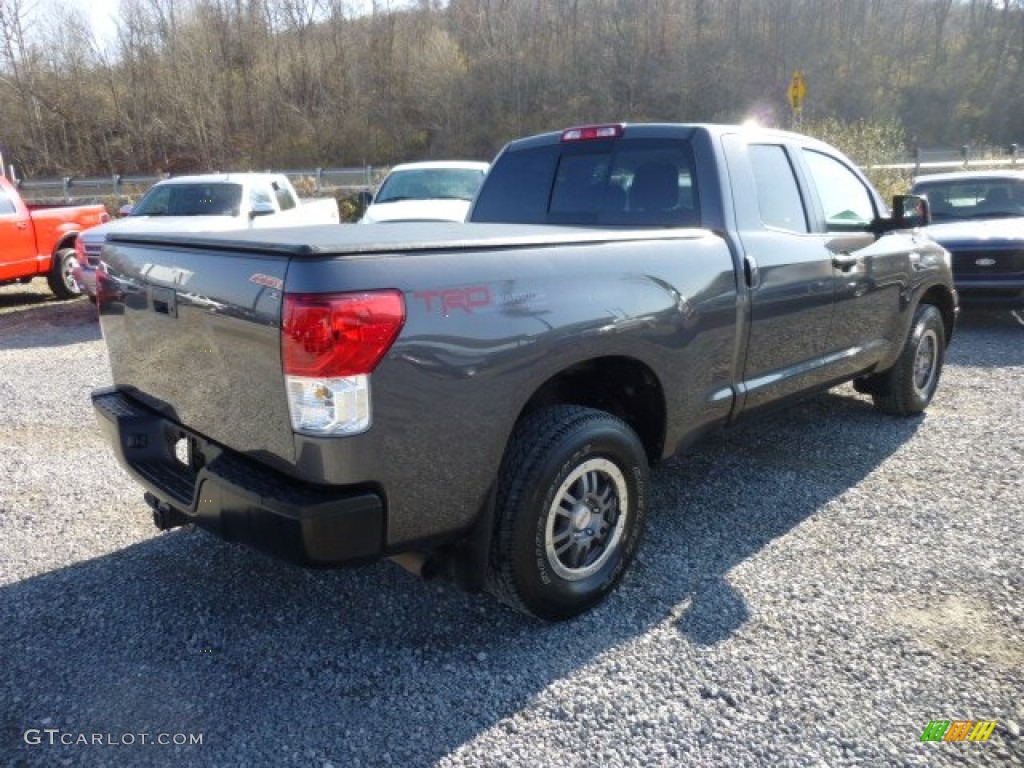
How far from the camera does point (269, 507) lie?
2225 mm

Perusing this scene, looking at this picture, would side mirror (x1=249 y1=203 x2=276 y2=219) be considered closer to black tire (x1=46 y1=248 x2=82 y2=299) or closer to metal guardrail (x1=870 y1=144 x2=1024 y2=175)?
black tire (x1=46 y1=248 x2=82 y2=299)

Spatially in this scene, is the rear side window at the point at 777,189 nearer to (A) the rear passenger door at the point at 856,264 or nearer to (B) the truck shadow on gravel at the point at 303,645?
(A) the rear passenger door at the point at 856,264

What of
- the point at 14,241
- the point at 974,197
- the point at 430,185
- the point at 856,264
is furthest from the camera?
the point at 430,185

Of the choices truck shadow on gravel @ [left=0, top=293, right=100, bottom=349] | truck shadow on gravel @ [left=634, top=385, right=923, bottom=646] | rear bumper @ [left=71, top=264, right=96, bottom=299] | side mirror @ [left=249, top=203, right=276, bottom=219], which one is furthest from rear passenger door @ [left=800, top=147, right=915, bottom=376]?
truck shadow on gravel @ [left=0, top=293, right=100, bottom=349]

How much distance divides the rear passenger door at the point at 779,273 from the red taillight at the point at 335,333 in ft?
6.39

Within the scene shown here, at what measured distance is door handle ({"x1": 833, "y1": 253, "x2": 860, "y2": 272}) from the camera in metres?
4.08

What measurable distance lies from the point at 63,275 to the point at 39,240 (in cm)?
62

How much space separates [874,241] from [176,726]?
14.1ft

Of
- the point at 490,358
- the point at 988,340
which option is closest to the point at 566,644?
the point at 490,358

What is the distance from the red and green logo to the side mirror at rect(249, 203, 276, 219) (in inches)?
375

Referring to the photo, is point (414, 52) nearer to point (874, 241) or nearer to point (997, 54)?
point (997, 54)

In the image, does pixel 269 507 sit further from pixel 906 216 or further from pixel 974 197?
pixel 974 197

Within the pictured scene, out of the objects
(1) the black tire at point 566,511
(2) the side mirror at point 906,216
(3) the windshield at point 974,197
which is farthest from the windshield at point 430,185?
(1) the black tire at point 566,511

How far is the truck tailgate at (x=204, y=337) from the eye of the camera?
226 cm
